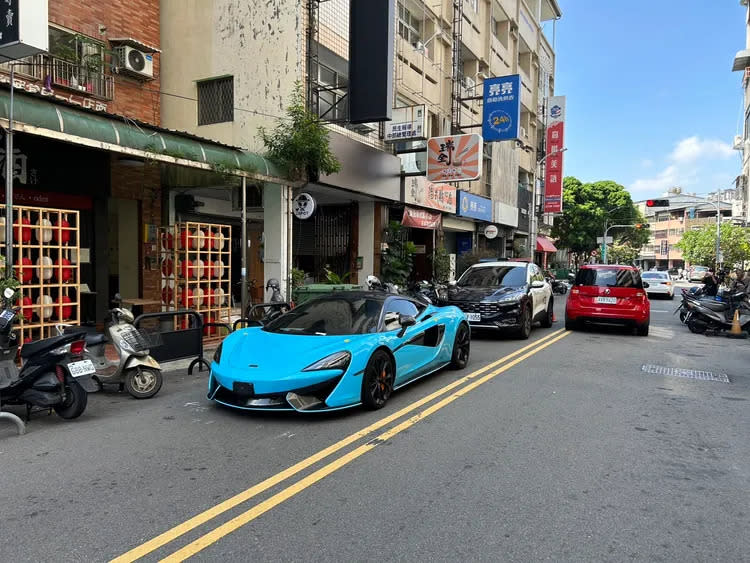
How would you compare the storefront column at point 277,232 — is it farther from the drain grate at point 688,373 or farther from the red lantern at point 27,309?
the drain grate at point 688,373

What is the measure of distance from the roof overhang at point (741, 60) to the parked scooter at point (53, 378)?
35.5m

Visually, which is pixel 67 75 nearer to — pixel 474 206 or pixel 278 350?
pixel 278 350

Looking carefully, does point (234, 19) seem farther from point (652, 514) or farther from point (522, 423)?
point (652, 514)

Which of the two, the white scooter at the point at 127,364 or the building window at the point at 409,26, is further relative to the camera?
the building window at the point at 409,26

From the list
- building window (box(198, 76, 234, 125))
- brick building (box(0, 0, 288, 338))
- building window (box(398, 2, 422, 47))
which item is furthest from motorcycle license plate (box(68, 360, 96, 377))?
building window (box(398, 2, 422, 47))

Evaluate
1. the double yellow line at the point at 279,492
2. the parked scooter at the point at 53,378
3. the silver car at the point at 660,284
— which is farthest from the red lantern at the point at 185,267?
the silver car at the point at 660,284

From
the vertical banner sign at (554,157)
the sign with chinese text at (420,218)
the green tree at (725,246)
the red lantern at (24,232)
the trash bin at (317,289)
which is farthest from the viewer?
the green tree at (725,246)

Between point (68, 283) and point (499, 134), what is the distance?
1726cm

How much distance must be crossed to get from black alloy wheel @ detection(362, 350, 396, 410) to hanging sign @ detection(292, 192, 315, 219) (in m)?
7.51

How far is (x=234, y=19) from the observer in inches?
552

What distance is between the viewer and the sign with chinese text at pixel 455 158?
711 inches

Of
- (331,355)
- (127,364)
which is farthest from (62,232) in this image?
(331,355)

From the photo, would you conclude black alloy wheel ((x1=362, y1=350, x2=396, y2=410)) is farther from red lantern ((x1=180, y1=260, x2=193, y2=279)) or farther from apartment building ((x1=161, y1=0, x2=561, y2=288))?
apartment building ((x1=161, y1=0, x2=561, y2=288))

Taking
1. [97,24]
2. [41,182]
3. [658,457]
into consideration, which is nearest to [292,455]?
[658,457]
